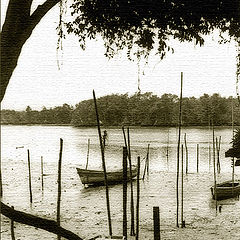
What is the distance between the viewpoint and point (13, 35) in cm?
331

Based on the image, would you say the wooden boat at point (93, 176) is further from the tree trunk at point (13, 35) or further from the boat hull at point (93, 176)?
the tree trunk at point (13, 35)

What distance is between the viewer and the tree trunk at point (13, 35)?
10.8 ft

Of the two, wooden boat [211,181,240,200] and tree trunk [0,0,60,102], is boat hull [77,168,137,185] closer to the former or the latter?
wooden boat [211,181,240,200]

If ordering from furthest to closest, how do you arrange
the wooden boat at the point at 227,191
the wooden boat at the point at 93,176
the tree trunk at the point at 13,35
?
the wooden boat at the point at 93,176, the wooden boat at the point at 227,191, the tree trunk at the point at 13,35

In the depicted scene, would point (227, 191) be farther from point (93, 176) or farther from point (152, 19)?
point (152, 19)

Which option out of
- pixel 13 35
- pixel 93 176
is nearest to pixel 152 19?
pixel 13 35

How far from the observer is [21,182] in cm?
2764

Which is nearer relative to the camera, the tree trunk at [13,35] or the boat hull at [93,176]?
the tree trunk at [13,35]

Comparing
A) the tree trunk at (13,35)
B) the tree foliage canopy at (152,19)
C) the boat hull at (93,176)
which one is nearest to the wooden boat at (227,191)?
the boat hull at (93,176)

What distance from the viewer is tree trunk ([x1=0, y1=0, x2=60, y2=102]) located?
3.29 m

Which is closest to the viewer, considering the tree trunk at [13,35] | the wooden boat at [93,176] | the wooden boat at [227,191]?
the tree trunk at [13,35]

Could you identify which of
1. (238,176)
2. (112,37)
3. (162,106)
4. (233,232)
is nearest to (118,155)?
(238,176)

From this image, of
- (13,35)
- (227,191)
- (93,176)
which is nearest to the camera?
(13,35)

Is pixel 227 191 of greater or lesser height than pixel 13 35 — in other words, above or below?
below
